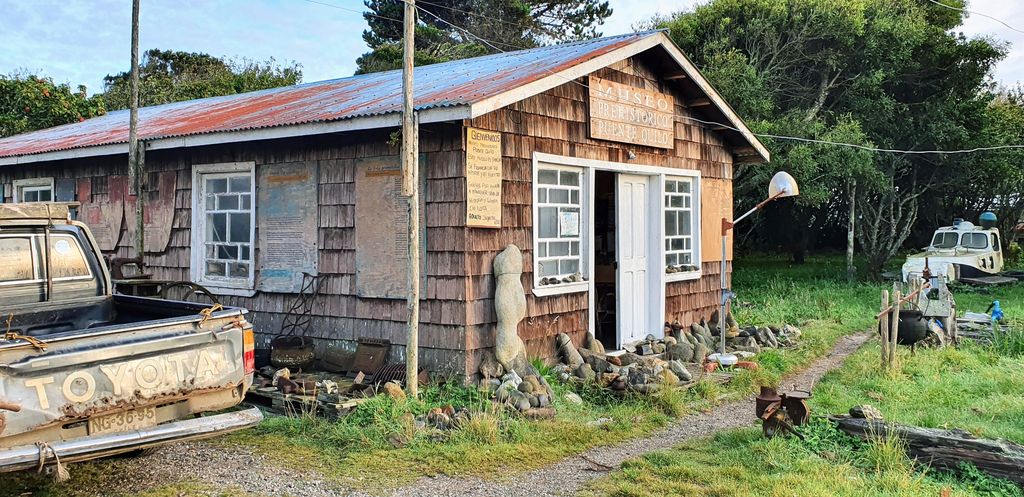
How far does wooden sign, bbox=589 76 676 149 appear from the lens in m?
9.13

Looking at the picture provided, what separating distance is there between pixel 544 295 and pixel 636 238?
2.07m

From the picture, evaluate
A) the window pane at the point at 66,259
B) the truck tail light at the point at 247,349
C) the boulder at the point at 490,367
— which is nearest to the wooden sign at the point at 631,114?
the boulder at the point at 490,367

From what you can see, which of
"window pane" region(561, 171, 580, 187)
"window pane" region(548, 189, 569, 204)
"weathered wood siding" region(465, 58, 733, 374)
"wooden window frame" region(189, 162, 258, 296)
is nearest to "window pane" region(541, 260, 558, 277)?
"weathered wood siding" region(465, 58, 733, 374)

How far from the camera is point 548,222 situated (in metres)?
8.63

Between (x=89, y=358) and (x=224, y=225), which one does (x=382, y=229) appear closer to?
(x=224, y=225)

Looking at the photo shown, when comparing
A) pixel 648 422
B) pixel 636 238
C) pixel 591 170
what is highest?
pixel 591 170

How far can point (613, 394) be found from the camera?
7.72 meters

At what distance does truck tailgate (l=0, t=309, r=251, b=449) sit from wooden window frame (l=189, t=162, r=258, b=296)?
4077 mm

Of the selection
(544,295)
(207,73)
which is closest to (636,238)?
(544,295)

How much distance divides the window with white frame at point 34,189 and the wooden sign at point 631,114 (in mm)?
7928

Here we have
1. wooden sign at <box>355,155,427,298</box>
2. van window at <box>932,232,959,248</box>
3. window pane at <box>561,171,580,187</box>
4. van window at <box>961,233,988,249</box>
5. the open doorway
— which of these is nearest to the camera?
wooden sign at <box>355,155,427,298</box>

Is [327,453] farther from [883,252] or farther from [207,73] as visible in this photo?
[207,73]

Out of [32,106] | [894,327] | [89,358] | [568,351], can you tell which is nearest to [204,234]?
[568,351]

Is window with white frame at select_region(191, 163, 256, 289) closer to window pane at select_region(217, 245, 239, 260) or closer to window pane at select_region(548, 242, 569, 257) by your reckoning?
window pane at select_region(217, 245, 239, 260)
